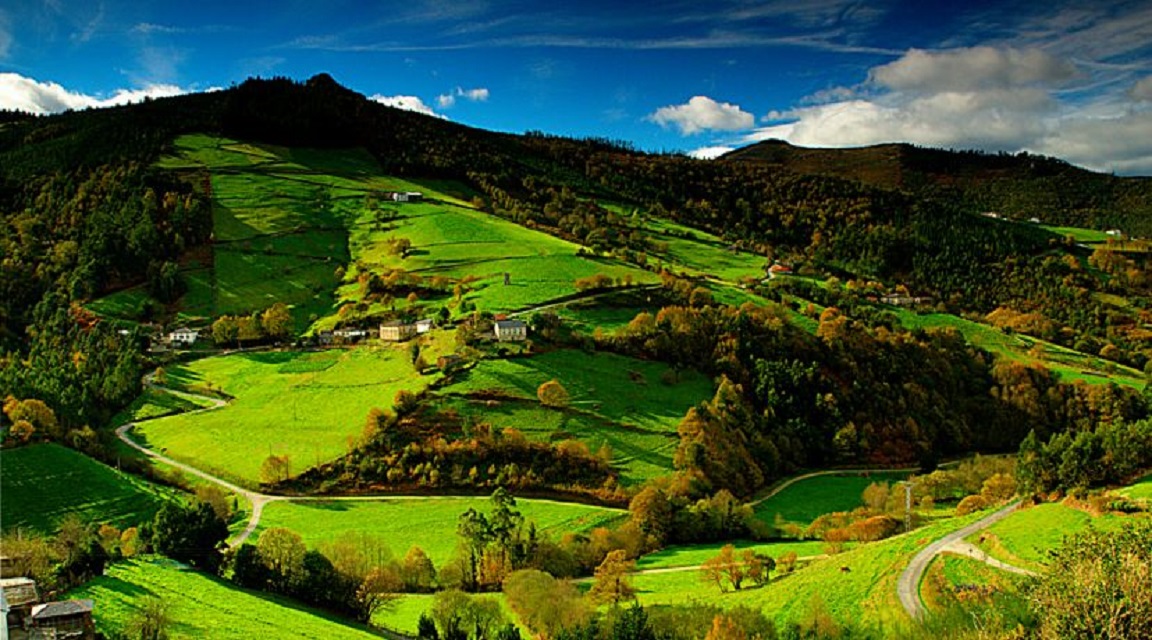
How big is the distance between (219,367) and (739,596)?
204ft

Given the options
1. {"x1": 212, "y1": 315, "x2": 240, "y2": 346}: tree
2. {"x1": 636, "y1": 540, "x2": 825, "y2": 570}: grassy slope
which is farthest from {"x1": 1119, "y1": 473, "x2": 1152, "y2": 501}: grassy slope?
{"x1": 212, "y1": 315, "x2": 240, "y2": 346}: tree

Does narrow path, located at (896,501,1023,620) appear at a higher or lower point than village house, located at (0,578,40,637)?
lower

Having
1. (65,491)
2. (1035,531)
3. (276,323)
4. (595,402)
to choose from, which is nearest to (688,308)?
(595,402)

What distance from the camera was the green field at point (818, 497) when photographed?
2480 inches

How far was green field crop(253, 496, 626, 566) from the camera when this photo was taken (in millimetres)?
51156

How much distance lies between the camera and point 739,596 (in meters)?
39.0

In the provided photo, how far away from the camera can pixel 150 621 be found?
28938mm

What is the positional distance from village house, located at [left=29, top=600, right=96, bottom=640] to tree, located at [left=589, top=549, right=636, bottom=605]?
22.8 metres

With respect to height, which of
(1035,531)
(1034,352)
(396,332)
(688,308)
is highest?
(688,308)

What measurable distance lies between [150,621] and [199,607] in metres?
4.97

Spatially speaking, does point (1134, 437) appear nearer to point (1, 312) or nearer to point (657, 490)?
point (657, 490)

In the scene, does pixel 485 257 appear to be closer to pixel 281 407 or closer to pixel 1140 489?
pixel 281 407

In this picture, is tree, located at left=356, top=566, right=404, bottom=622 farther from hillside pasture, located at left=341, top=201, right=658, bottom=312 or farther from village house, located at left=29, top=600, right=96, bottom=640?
hillside pasture, located at left=341, top=201, right=658, bottom=312

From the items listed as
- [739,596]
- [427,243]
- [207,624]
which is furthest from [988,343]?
[207,624]
